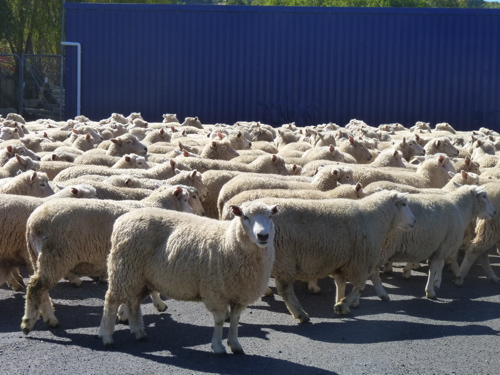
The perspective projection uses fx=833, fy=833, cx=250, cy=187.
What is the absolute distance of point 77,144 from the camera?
55.3 feet

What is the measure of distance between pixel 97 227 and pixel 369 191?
13.9ft

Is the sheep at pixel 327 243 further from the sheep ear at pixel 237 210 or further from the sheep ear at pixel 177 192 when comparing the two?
the sheep ear at pixel 237 210

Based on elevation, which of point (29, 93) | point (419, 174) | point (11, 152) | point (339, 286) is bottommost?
point (339, 286)

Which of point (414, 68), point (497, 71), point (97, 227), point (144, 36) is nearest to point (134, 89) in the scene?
point (144, 36)

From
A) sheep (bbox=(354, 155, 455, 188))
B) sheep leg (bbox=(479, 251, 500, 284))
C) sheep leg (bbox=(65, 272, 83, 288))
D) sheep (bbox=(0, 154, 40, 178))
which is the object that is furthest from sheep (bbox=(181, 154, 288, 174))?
sheep leg (bbox=(65, 272, 83, 288))

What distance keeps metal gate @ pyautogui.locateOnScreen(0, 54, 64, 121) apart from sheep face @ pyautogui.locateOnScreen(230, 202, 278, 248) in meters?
26.3

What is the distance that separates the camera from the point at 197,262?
7.25 m

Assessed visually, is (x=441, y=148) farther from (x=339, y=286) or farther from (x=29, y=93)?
(x=29, y=93)

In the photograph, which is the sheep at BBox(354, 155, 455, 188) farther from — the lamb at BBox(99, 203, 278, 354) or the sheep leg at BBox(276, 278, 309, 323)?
the lamb at BBox(99, 203, 278, 354)

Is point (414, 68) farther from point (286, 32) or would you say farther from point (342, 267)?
point (342, 267)

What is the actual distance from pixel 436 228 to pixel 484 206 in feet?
3.07

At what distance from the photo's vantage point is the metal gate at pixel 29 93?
33494 mm

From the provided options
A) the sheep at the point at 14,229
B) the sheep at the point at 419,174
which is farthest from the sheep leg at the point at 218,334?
the sheep at the point at 419,174

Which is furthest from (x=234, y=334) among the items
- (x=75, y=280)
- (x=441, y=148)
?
(x=441, y=148)
